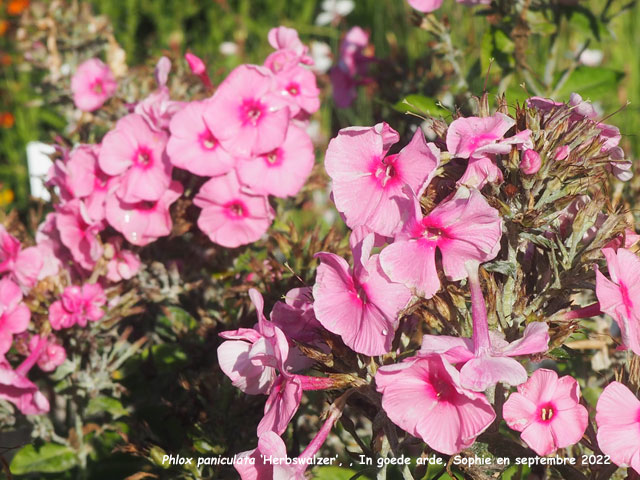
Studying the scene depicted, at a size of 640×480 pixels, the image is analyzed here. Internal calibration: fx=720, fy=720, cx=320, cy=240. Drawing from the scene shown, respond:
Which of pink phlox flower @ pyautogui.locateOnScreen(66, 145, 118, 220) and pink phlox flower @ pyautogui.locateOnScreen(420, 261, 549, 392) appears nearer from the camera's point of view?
pink phlox flower @ pyautogui.locateOnScreen(420, 261, 549, 392)

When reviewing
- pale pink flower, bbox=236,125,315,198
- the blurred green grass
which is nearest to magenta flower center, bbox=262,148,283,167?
pale pink flower, bbox=236,125,315,198

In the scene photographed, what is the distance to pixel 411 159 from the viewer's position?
0.93 meters

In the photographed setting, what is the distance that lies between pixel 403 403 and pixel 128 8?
4.23m

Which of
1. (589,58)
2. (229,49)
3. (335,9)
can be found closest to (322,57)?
(335,9)

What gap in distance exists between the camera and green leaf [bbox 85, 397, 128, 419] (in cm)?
156

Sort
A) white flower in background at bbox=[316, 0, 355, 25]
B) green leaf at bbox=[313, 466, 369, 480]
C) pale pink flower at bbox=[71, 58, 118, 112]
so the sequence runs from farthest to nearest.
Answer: white flower in background at bbox=[316, 0, 355, 25]
pale pink flower at bbox=[71, 58, 118, 112]
green leaf at bbox=[313, 466, 369, 480]

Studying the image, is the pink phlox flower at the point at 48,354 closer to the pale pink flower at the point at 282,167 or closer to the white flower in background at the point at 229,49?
the pale pink flower at the point at 282,167

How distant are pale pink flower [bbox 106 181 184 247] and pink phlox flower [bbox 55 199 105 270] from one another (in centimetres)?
5

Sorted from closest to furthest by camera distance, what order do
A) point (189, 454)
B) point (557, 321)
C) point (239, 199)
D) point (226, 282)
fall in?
1. point (557, 321)
2. point (189, 454)
3. point (239, 199)
4. point (226, 282)

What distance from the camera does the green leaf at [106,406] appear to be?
61.5 inches

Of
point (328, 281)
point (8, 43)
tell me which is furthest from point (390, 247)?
point (8, 43)

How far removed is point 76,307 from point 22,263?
165 mm

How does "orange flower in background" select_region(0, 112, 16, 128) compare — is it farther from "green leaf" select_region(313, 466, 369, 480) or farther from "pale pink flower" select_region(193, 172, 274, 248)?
"green leaf" select_region(313, 466, 369, 480)

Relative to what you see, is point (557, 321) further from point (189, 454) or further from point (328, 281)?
point (189, 454)
